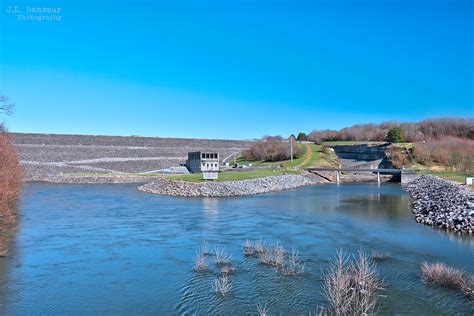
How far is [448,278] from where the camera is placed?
987 centimetres

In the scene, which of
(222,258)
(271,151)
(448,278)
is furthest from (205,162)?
(448,278)

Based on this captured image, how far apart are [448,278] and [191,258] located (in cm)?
767

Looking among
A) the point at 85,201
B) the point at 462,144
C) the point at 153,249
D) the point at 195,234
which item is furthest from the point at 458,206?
the point at 462,144

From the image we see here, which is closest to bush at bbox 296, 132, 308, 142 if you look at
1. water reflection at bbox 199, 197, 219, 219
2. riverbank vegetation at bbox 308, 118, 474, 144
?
riverbank vegetation at bbox 308, 118, 474, 144

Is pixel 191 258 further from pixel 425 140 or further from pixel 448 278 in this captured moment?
pixel 425 140

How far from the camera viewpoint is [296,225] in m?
19.4

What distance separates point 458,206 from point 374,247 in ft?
27.3

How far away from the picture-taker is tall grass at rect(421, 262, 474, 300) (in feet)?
30.9

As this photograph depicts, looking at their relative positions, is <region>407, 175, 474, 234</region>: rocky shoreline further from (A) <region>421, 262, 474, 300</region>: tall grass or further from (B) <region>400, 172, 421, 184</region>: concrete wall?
(B) <region>400, 172, 421, 184</region>: concrete wall

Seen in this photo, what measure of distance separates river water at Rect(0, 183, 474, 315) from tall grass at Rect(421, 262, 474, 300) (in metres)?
0.30

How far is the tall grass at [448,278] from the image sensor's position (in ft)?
30.9

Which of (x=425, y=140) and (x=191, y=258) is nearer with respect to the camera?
(x=191, y=258)

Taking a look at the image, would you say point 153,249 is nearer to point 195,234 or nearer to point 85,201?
point 195,234

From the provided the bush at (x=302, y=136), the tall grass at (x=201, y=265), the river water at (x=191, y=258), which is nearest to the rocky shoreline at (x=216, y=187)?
the river water at (x=191, y=258)
